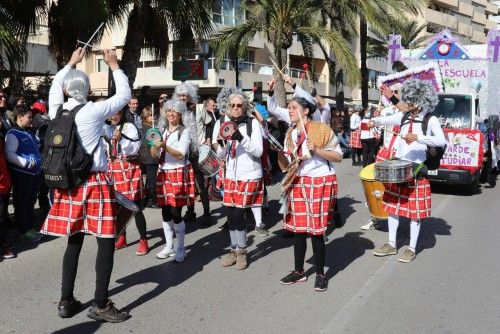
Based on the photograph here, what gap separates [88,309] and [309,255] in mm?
2541

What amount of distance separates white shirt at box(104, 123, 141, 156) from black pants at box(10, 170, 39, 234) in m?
1.46

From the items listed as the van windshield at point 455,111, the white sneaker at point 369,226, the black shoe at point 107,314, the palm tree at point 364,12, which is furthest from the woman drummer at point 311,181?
the palm tree at point 364,12

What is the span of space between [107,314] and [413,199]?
338cm


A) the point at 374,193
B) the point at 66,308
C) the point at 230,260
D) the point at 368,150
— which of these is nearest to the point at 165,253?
the point at 230,260

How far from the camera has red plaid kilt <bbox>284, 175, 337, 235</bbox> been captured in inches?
185

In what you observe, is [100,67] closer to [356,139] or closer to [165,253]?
[356,139]

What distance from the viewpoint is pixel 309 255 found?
589 centimetres

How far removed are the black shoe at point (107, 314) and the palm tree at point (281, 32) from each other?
1333 centimetres

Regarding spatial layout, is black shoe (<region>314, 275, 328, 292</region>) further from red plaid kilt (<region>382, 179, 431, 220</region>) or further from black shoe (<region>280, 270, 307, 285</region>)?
red plaid kilt (<region>382, 179, 431, 220</region>)

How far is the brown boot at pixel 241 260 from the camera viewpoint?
536cm

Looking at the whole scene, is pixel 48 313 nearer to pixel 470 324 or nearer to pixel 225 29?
pixel 470 324

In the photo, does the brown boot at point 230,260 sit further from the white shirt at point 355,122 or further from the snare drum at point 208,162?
the white shirt at point 355,122

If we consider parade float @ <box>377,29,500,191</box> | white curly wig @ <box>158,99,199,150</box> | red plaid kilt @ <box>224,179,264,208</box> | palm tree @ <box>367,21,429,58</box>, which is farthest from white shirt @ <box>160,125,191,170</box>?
palm tree @ <box>367,21,429,58</box>

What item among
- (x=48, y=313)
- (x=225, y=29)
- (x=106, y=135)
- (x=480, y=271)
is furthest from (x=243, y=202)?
(x=225, y=29)
